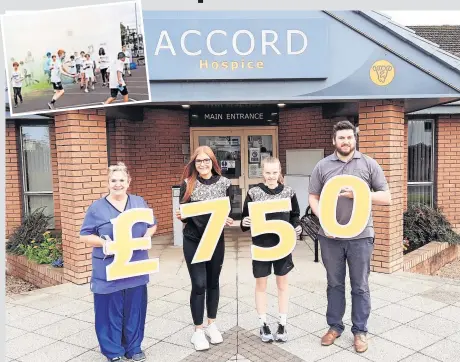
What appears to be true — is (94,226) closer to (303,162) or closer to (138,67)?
(138,67)

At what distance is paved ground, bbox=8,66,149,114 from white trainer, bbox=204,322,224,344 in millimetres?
2432

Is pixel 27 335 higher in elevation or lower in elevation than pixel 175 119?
lower

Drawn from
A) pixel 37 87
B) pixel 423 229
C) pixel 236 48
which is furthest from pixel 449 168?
pixel 37 87

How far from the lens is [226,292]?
489 centimetres

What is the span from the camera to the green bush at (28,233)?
6.53 meters

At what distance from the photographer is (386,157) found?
17.4ft

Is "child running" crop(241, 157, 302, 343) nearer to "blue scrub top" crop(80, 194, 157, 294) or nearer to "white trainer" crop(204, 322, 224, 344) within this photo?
"white trainer" crop(204, 322, 224, 344)

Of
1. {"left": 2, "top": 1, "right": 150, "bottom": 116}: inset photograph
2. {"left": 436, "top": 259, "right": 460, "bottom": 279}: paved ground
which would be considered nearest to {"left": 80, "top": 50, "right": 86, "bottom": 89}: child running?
{"left": 2, "top": 1, "right": 150, "bottom": 116}: inset photograph

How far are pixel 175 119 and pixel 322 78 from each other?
3913 millimetres

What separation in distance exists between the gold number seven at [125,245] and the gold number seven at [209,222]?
36 cm

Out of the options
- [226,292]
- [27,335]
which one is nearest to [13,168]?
[27,335]

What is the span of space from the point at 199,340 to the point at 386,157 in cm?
338

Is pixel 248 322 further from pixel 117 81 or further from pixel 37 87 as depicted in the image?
pixel 37 87

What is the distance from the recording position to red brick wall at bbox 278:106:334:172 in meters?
8.13
